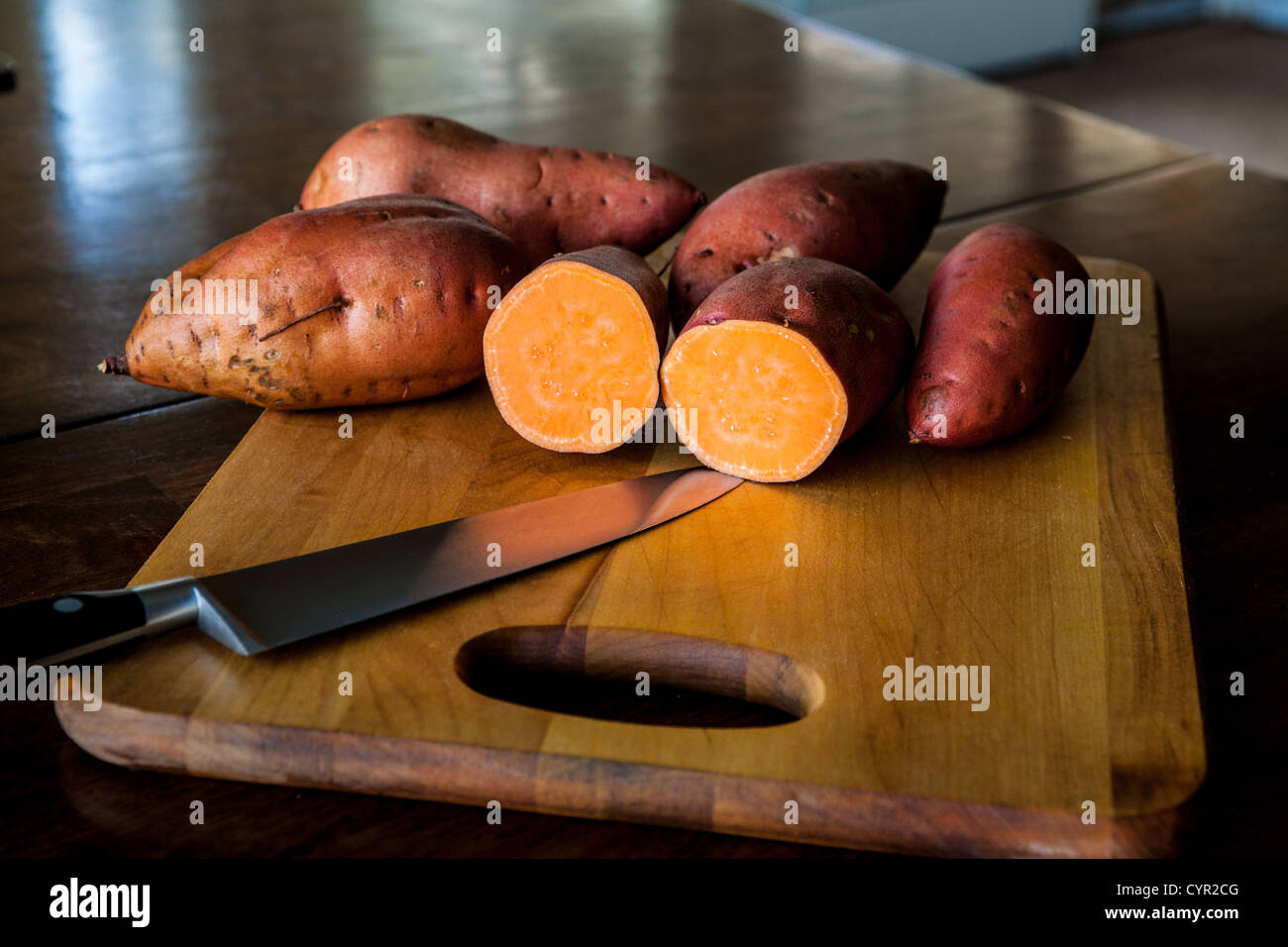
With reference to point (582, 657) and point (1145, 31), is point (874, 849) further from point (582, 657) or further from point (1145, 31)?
point (1145, 31)

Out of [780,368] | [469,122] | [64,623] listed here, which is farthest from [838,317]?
[469,122]

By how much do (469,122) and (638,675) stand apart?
134 centimetres

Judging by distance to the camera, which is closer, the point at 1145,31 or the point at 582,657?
the point at 582,657

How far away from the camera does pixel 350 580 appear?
89 centimetres

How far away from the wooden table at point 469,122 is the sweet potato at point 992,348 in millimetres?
144

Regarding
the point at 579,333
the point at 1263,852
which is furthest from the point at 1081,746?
the point at 579,333

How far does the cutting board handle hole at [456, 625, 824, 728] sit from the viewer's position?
86 centimetres

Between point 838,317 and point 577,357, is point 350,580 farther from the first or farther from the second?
point 838,317

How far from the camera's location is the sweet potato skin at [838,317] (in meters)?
1.02

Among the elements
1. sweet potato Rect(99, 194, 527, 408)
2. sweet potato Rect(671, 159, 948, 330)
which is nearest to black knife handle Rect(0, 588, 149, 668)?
sweet potato Rect(99, 194, 527, 408)

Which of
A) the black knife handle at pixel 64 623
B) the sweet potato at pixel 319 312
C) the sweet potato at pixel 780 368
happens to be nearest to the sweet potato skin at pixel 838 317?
the sweet potato at pixel 780 368

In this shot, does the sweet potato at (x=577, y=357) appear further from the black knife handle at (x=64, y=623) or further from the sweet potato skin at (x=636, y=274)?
the black knife handle at (x=64, y=623)

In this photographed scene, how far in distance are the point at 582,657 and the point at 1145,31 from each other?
6300 mm

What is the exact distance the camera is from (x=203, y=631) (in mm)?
857
